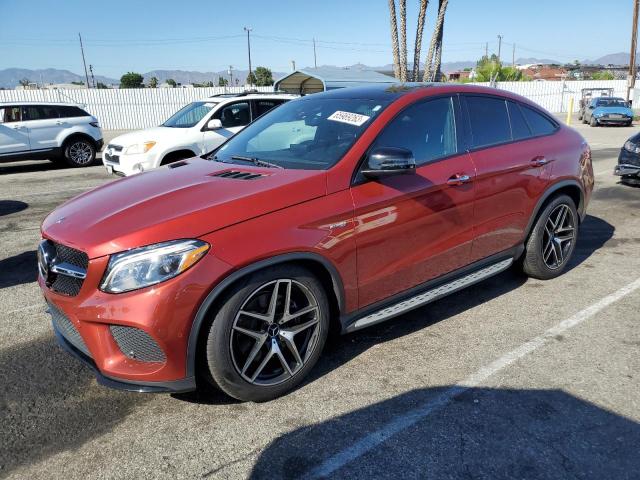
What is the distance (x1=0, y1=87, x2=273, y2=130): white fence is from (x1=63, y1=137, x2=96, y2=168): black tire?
13.6 m

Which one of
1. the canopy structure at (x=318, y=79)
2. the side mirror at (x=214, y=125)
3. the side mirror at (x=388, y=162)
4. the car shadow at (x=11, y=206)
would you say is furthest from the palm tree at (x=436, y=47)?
the side mirror at (x=388, y=162)

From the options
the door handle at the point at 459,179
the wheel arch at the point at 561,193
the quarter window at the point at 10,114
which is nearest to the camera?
the door handle at the point at 459,179

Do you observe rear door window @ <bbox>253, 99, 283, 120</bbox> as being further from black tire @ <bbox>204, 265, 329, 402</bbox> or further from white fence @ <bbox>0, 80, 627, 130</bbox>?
white fence @ <bbox>0, 80, 627, 130</bbox>

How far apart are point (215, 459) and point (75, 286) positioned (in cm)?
113

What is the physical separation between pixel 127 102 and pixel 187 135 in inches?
784

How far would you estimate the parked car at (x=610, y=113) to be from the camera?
1001 inches

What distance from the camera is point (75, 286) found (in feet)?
8.70

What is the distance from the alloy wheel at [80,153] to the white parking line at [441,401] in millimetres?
12925

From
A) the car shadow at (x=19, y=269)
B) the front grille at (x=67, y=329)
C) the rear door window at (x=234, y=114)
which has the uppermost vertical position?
the rear door window at (x=234, y=114)

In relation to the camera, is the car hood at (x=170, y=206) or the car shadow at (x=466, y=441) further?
the car hood at (x=170, y=206)

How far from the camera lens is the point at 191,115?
9992 millimetres

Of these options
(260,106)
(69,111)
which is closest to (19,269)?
(260,106)

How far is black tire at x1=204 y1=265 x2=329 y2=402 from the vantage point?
8.69 feet

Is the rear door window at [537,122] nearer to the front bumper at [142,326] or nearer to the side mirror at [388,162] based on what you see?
the side mirror at [388,162]
